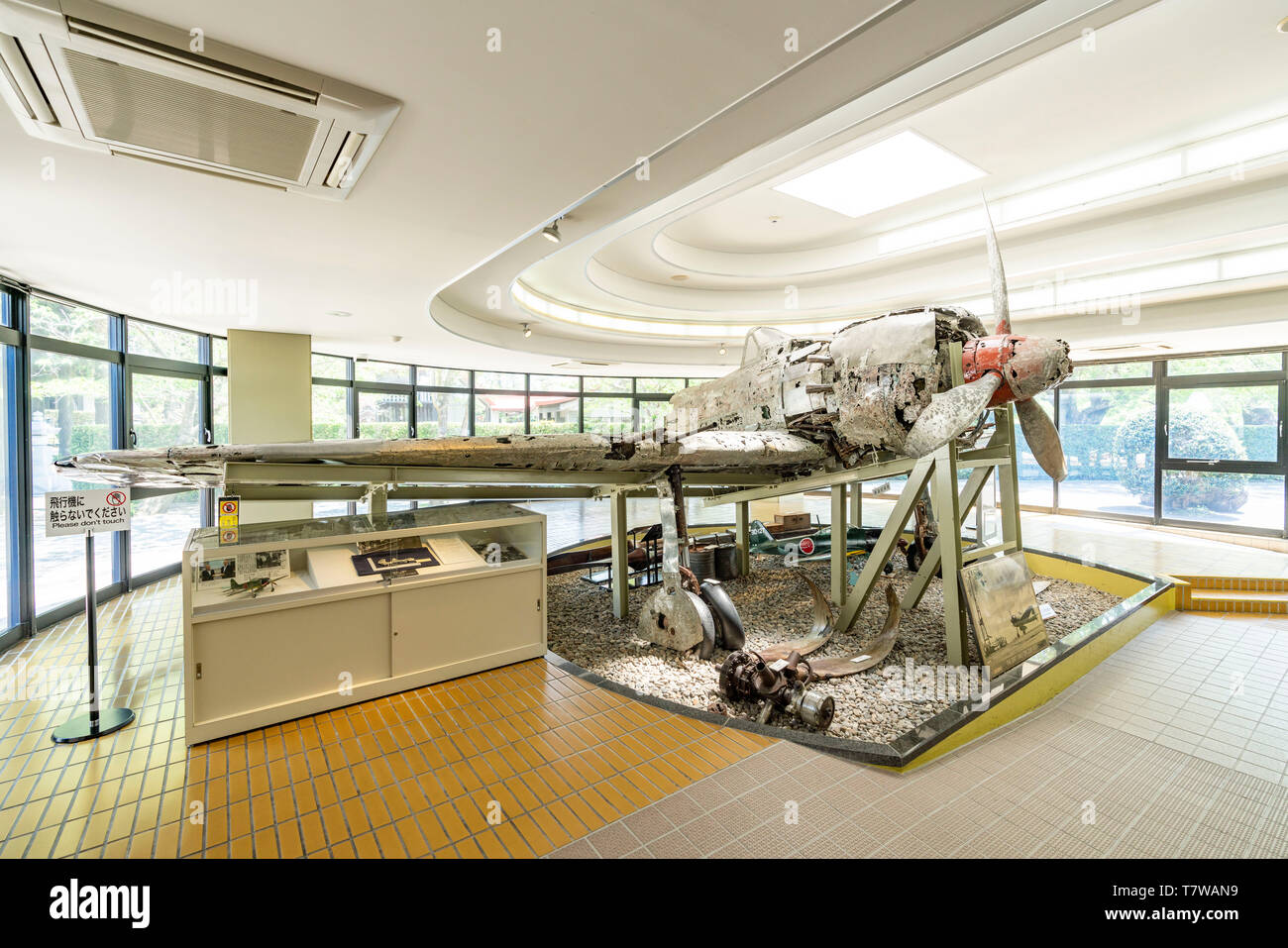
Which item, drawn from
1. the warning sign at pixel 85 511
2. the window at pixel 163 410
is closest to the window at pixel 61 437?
the window at pixel 163 410

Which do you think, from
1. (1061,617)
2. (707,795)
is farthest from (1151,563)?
(707,795)

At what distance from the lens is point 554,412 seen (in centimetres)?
1423

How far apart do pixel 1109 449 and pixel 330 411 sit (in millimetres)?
16076

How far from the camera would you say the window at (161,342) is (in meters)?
6.35

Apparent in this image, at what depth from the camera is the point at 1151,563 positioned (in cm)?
704

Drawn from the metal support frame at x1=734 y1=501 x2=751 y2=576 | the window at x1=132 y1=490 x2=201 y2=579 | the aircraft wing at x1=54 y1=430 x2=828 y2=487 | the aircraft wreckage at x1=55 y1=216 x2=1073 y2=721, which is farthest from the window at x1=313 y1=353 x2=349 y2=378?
the metal support frame at x1=734 y1=501 x2=751 y2=576

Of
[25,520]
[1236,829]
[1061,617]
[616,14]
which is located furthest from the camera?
[1061,617]

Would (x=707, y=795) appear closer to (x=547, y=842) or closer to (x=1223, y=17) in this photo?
(x=547, y=842)

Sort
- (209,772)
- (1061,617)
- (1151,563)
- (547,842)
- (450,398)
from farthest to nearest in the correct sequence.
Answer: (450,398) → (1151,563) → (1061,617) → (209,772) → (547,842)

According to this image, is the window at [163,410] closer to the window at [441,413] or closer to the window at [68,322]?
the window at [68,322]

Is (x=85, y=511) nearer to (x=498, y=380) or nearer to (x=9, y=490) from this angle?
(x=9, y=490)

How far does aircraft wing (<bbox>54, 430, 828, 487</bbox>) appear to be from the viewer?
3.05m

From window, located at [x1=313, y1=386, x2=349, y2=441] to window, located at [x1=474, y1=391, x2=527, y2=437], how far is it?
2835mm

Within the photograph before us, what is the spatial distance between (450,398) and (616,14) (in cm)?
1134
